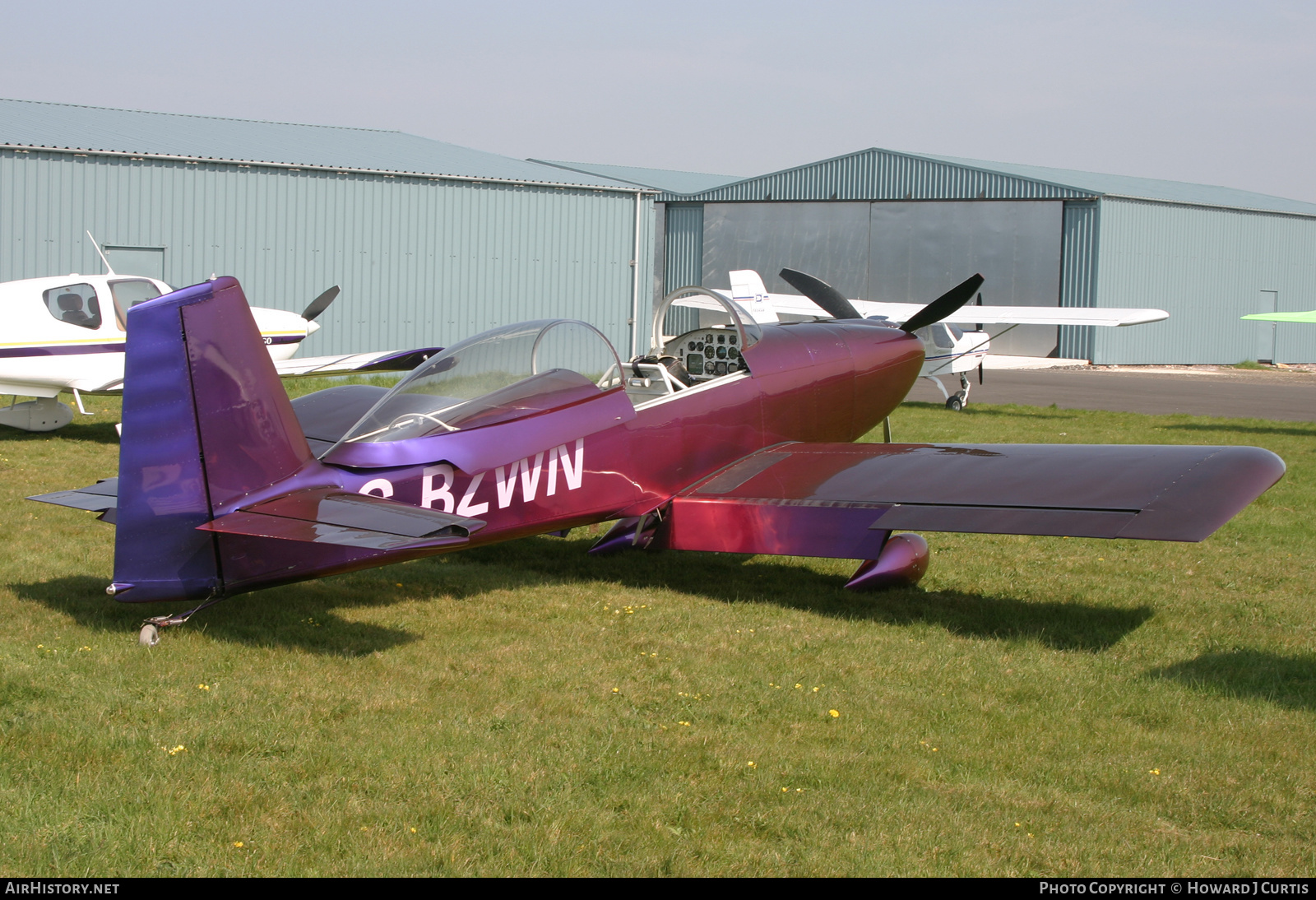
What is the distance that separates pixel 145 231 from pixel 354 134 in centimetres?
797

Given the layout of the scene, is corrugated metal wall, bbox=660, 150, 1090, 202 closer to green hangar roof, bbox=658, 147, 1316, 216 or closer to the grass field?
green hangar roof, bbox=658, 147, 1316, 216

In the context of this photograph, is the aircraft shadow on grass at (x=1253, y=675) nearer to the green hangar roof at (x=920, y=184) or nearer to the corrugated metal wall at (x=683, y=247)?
the green hangar roof at (x=920, y=184)

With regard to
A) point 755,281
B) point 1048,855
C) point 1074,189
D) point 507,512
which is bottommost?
point 1048,855

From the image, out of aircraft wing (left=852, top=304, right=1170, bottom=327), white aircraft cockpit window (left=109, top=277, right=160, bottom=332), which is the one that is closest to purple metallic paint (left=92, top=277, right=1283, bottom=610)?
white aircraft cockpit window (left=109, top=277, right=160, bottom=332)

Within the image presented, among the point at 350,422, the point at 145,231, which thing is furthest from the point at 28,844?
the point at 145,231

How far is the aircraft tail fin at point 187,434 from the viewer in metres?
5.21

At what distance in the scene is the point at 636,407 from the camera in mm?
7430

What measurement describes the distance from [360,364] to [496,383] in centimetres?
759

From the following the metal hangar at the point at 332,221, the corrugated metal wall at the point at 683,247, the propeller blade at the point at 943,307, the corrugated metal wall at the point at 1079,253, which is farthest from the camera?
the corrugated metal wall at the point at 683,247

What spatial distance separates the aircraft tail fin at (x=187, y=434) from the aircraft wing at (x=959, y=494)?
287 centimetres

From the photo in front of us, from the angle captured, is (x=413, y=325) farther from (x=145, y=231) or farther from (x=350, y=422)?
(x=350, y=422)

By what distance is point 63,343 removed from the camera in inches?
496

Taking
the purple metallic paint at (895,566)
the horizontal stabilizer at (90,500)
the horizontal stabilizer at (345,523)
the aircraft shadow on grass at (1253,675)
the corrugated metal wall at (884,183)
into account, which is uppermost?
the corrugated metal wall at (884,183)

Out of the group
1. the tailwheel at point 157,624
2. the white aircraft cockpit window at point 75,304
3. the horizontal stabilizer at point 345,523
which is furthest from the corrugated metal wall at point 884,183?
the tailwheel at point 157,624
